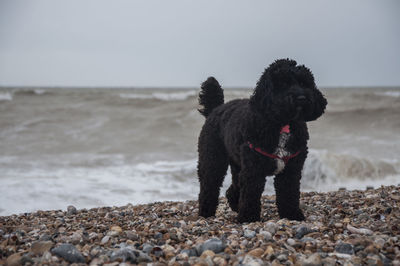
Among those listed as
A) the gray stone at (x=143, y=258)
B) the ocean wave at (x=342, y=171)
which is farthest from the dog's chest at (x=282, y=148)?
the ocean wave at (x=342, y=171)

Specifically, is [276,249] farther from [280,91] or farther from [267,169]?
[280,91]

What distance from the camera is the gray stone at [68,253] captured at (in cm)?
331

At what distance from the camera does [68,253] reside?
335 cm

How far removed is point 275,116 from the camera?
171 inches

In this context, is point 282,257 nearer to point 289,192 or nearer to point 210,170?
point 289,192

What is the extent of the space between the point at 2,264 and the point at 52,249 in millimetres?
414

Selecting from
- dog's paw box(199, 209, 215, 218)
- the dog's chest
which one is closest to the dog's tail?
dog's paw box(199, 209, 215, 218)

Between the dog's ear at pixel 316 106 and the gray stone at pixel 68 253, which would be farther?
the dog's ear at pixel 316 106

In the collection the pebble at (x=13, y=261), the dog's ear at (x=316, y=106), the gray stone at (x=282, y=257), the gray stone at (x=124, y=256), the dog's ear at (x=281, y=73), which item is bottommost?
the pebble at (x=13, y=261)

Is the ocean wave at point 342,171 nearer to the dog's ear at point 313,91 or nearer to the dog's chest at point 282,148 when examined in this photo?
the dog's chest at point 282,148

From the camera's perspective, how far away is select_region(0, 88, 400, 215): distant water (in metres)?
9.39

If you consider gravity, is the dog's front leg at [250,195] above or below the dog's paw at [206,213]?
above

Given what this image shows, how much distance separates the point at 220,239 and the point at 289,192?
4.64 feet

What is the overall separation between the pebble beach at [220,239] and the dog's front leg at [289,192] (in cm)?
22
